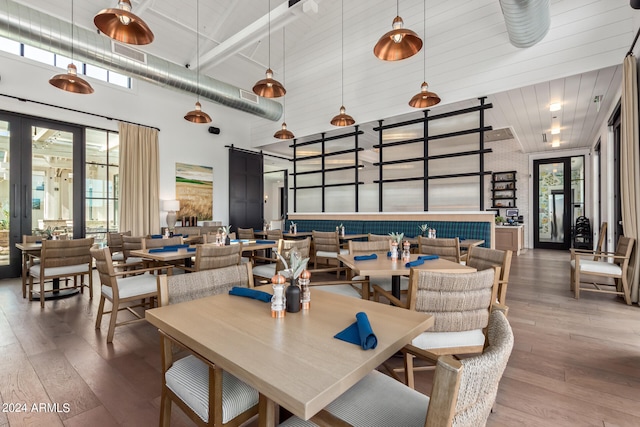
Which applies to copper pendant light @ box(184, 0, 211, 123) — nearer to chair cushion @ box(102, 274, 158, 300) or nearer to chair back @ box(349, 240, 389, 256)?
chair cushion @ box(102, 274, 158, 300)

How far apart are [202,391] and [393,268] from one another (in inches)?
64.9

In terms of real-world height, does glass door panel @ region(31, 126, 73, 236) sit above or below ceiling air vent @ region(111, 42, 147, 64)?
below

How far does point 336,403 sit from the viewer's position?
1.10 m

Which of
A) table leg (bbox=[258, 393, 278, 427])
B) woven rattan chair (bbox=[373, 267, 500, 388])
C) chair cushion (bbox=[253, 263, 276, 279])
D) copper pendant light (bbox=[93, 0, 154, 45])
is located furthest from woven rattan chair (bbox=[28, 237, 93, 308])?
woven rattan chair (bbox=[373, 267, 500, 388])

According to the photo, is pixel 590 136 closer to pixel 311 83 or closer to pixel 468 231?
pixel 468 231

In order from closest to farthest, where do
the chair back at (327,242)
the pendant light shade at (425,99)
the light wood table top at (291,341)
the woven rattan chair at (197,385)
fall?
the light wood table top at (291,341), the woven rattan chair at (197,385), the pendant light shade at (425,99), the chair back at (327,242)

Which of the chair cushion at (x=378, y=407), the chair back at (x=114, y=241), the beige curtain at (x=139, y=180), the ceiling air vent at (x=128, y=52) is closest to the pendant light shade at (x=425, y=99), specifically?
the chair cushion at (x=378, y=407)

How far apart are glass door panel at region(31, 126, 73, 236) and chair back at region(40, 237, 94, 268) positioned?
96.2 inches

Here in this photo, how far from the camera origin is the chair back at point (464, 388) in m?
0.68

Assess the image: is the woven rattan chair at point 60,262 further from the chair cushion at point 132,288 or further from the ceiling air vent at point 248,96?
the ceiling air vent at point 248,96

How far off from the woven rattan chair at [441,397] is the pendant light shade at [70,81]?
17.0 ft

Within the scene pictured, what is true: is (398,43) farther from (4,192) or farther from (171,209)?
(4,192)

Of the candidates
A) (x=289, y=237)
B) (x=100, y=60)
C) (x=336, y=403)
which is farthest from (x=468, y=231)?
(x=100, y=60)

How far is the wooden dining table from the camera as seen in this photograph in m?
2.33
